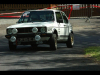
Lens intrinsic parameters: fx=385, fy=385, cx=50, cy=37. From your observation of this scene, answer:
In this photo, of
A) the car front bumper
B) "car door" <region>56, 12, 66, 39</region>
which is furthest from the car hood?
"car door" <region>56, 12, 66, 39</region>

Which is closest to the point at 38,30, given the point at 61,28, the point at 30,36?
the point at 30,36

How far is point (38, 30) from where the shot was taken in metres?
15.0

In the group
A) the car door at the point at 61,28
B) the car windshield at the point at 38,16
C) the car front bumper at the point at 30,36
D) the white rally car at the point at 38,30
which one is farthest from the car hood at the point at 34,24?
the car door at the point at 61,28

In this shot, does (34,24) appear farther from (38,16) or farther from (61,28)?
(61,28)

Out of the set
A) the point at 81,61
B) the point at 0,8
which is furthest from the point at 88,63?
the point at 0,8

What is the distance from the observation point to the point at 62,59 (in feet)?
40.8

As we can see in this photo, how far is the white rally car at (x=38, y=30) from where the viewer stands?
14.9 m

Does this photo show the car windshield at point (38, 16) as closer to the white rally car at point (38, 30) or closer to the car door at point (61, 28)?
the white rally car at point (38, 30)

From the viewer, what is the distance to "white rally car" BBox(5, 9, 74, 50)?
14914 mm

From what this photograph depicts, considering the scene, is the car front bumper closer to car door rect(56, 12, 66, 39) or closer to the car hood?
the car hood

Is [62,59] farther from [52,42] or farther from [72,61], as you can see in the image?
[52,42]
